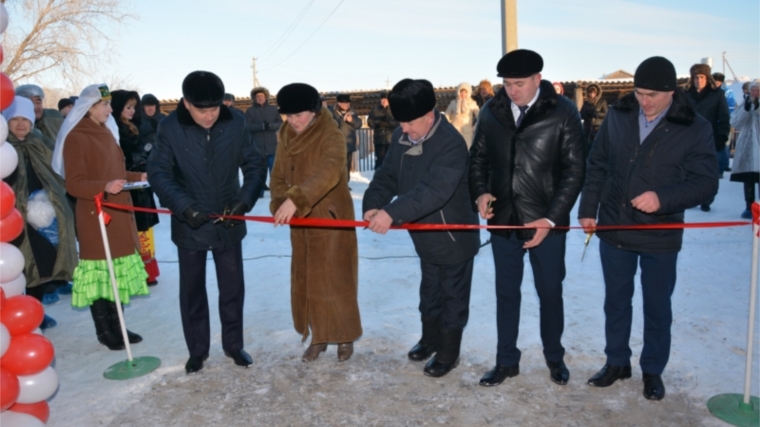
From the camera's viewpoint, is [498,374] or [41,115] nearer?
[498,374]

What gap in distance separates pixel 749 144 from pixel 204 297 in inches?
293

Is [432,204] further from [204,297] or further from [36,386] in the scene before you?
[36,386]

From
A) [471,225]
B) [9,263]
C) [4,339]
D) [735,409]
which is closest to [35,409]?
[4,339]

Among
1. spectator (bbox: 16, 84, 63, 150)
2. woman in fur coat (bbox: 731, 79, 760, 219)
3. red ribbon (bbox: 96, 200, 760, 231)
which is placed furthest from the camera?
woman in fur coat (bbox: 731, 79, 760, 219)

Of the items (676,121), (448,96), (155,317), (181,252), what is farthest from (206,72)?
(448,96)

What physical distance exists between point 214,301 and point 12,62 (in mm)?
19173

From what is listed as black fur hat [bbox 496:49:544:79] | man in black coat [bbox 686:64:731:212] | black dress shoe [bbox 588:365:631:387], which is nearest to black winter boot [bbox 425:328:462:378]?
black dress shoe [bbox 588:365:631:387]

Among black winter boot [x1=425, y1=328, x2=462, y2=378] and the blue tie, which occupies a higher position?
the blue tie

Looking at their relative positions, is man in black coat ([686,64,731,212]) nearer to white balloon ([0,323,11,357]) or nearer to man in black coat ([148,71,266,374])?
man in black coat ([148,71,266,374])

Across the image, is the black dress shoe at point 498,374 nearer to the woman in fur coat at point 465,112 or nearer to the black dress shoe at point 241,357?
the black dress shoe at point 241,357

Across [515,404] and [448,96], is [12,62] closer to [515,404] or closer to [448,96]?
[448,96]

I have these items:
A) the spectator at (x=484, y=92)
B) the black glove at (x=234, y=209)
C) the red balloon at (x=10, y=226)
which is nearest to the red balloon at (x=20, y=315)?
the red balloon at (x=10, y=226)

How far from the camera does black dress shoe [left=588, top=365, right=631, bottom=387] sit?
375 centimetres

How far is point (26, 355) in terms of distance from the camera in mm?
3217
